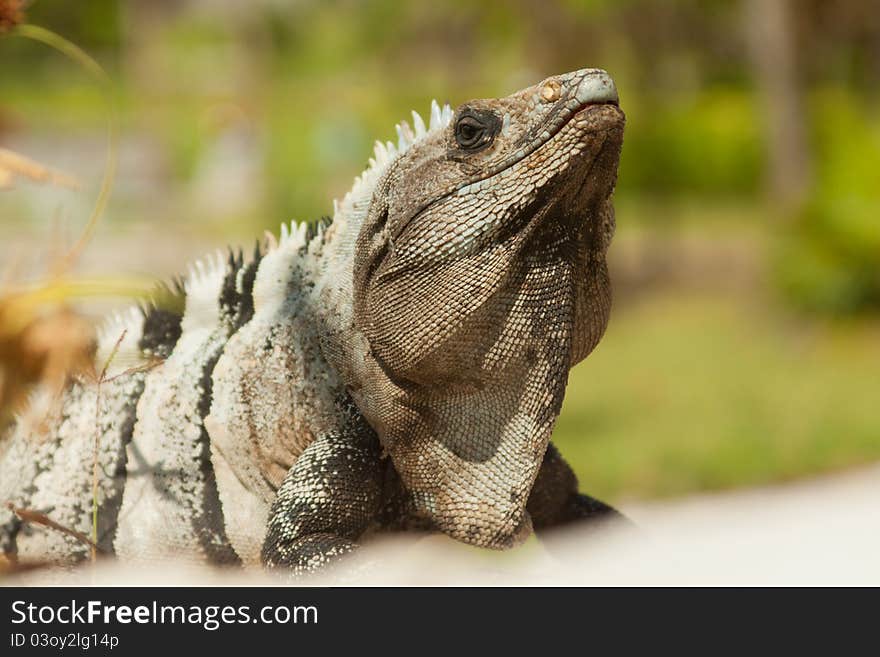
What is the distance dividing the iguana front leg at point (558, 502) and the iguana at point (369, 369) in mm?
12

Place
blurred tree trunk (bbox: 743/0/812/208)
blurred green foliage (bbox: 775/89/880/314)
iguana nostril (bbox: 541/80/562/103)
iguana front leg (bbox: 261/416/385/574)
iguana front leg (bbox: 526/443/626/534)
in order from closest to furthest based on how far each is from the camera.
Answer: iguana nostril (bbox: 541/80/562/103), iguana front leg (bbox: 261/416/385/574), iguana front leg (bbox: 526/443/626/534), blurred green foliage (bbox: 775/89/880/314), blurred tree trunk (bbox: 743/0/812/208)

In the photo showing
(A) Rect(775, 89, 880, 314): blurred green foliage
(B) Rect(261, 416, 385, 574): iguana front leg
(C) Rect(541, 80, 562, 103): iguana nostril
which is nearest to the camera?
(C) Rect(541, 80, 562, 103): iguana nostril

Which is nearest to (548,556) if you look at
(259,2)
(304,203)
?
(304,203)

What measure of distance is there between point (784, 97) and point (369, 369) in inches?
473

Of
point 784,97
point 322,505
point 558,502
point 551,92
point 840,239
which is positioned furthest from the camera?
point 784,97

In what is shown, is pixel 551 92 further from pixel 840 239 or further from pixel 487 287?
pixel 840 239

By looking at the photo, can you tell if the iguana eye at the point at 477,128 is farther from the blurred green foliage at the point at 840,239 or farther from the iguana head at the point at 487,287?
the blurred green foliage at the point at 840,239

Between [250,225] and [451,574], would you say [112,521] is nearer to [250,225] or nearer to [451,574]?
[451,574]

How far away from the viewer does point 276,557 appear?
96.0 inches

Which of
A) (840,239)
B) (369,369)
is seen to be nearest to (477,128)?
(369,369)

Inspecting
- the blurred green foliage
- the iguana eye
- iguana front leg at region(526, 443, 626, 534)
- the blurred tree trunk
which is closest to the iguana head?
the iguana eye

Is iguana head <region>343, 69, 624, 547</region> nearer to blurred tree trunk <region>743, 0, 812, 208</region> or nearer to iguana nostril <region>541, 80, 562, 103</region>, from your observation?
iguana nostril <region>541, 80, 562, 103</region>

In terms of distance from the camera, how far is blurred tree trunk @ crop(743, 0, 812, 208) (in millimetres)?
13195

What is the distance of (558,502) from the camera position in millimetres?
3041
